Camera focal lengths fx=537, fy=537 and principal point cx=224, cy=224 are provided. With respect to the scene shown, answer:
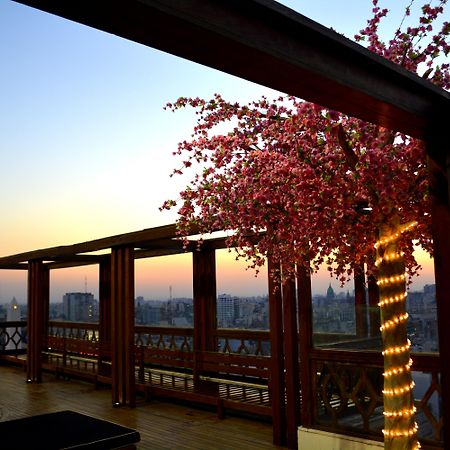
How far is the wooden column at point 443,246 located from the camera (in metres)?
3.11

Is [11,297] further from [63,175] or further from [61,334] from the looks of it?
[63,175]

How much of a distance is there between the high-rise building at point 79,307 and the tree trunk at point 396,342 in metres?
9.49

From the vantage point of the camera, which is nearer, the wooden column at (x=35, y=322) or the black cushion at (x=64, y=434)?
the black cushion at (x=64, y=434)

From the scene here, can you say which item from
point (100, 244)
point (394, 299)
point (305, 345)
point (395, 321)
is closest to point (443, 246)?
point (394, 299)

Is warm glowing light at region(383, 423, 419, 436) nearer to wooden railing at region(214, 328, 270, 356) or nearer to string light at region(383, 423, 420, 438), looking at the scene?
string light at region(383, 423, 420, 438)

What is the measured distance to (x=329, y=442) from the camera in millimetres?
5258

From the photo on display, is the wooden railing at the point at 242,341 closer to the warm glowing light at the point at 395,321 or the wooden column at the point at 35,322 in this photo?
the wooden column at the point at 35,322

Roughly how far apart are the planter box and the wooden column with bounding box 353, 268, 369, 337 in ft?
3.20

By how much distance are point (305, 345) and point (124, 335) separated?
3.79 meters

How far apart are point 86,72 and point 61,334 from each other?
8664 mm

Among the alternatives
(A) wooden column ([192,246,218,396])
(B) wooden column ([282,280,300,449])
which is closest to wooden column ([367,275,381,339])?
(B) wooden column ([282,280,300,449])

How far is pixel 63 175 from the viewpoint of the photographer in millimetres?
11320

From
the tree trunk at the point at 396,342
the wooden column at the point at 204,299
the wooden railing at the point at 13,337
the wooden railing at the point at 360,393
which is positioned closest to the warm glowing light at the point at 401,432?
the tree trunk at the point at 396,342

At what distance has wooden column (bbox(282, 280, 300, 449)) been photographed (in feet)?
19.0
